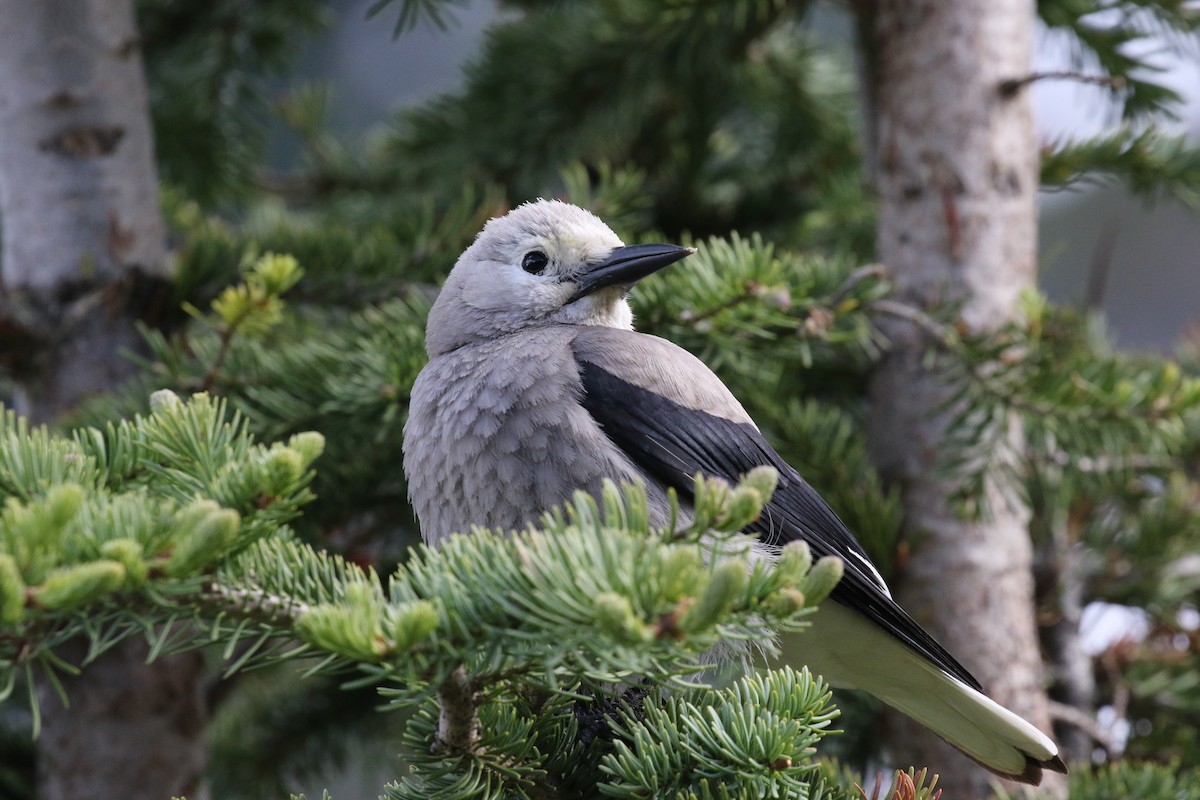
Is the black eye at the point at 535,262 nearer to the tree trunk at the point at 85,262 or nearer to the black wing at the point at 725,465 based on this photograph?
the black wing at the point at 725,465

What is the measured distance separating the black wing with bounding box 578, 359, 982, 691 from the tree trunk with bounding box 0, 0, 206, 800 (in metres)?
1.41

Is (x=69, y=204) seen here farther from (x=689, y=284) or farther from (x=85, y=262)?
(x=689, y=284)

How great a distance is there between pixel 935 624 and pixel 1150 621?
0.87 meters

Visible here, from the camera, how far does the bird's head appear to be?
2580 millimetres

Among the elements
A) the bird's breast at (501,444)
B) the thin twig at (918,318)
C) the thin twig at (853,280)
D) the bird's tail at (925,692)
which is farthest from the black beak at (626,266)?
the bird's tail at (925,692)

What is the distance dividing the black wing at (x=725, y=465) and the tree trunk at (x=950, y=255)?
545mm

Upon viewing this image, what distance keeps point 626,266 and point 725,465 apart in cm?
51

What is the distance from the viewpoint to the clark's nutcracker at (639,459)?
209 cm

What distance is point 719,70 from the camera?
141 inches

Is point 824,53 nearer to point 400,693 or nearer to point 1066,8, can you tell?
point 1066,8

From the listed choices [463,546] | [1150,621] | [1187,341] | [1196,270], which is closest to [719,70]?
[1187,341]

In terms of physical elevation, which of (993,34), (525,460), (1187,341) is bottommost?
(1187,341)

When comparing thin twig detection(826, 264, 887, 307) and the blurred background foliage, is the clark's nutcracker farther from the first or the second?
thin twig detection(826, 264, 887, 307)

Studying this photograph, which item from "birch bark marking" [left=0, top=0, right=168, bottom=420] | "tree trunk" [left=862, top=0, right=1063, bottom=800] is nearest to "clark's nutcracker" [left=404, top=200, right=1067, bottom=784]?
"tree trunk" [left=862, top=0, right=1063, bottom=800]
